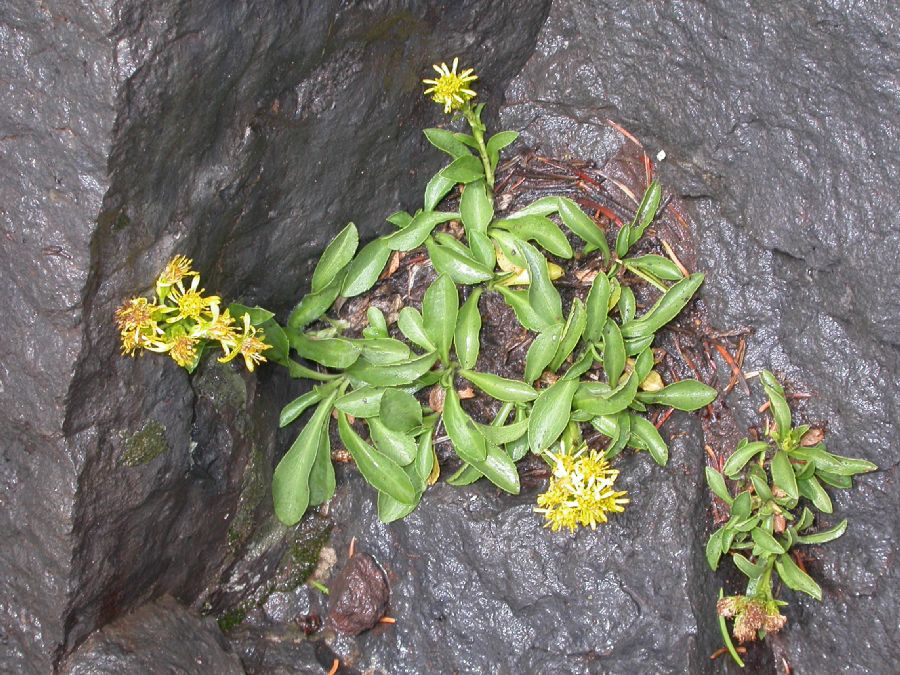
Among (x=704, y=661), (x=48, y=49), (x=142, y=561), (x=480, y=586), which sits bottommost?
(x=704, y=661)

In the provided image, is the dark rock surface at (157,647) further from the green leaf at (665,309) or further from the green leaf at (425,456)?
the green leaf at (665,309)

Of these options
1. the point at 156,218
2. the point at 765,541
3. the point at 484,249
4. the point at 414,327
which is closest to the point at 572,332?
the point at 484,249

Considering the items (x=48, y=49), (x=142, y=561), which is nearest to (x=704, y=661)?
(x=142, y=561)

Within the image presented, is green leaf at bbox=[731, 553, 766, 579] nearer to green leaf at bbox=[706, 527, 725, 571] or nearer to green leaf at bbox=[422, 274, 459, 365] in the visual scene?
green leaf at bbox=[706, 527, 725, 571]

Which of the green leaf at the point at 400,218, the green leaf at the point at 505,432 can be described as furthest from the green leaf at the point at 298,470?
the green leaf at the point at 400,218

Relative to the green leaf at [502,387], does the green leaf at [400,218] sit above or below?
above

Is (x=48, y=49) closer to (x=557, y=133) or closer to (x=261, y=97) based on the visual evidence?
(x=261, y=97)
